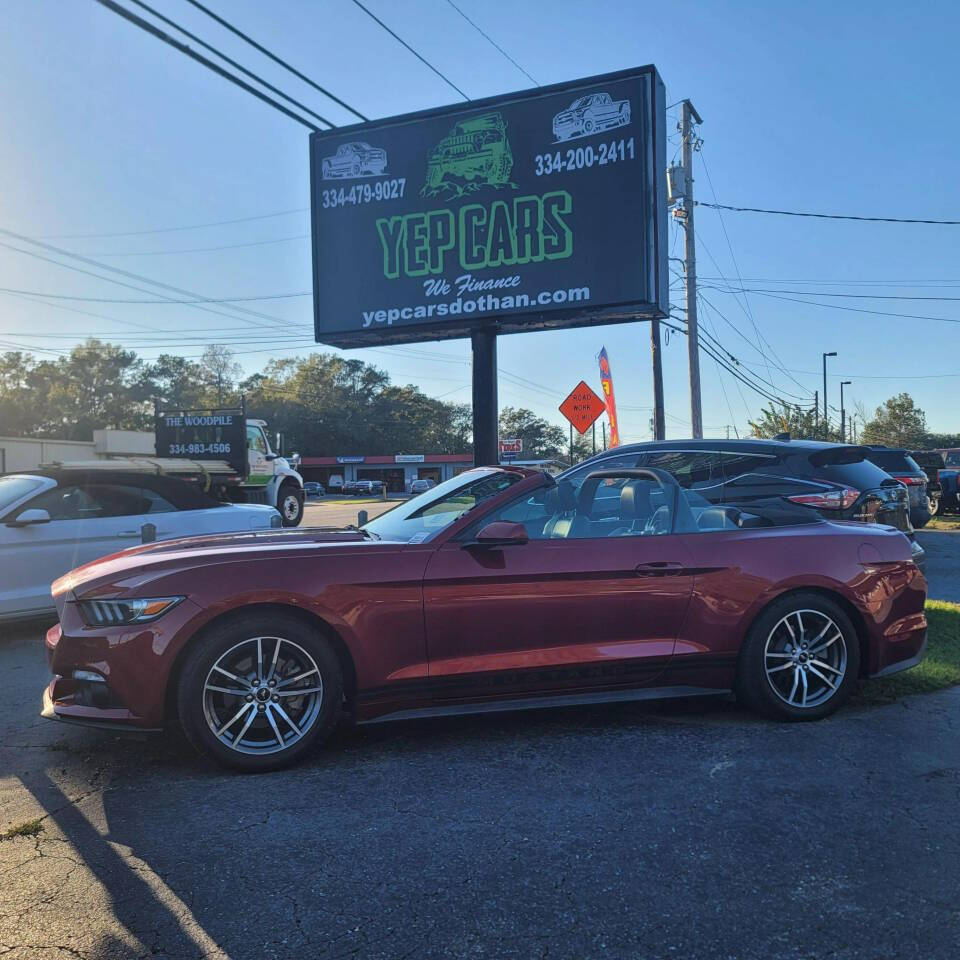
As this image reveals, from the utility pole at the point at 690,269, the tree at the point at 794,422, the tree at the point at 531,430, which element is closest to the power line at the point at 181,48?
the utility pole at the point at 690,269

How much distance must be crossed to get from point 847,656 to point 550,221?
28.5 feet

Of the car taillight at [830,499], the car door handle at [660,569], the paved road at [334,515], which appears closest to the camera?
the car door handle at [660,569]

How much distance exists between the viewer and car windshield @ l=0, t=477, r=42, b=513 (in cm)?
677

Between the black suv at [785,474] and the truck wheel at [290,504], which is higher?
the black suv at [785,474]

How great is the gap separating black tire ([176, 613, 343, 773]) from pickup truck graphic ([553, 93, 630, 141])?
992 centimetres

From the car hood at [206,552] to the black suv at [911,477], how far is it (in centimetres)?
775

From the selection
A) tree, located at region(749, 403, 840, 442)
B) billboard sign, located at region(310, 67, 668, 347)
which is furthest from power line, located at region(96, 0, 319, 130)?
tree, located at region(749, 403, 840, 442)

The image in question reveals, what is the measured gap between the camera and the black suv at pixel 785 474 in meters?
7.38

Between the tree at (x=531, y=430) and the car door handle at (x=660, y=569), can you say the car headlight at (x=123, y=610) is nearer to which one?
the car door handle at (x=660, y=569)

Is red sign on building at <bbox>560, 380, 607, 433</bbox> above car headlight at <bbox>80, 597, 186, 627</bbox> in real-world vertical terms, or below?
above

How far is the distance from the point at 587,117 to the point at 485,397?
4.32 metres

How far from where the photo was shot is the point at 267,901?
257 centimetres

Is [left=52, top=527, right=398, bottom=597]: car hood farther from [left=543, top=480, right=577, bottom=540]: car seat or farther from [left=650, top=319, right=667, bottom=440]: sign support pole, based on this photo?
[left=650, top=319, right=667, bottom=440]: sign support pole

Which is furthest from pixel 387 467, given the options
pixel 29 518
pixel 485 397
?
pixel 29 518
